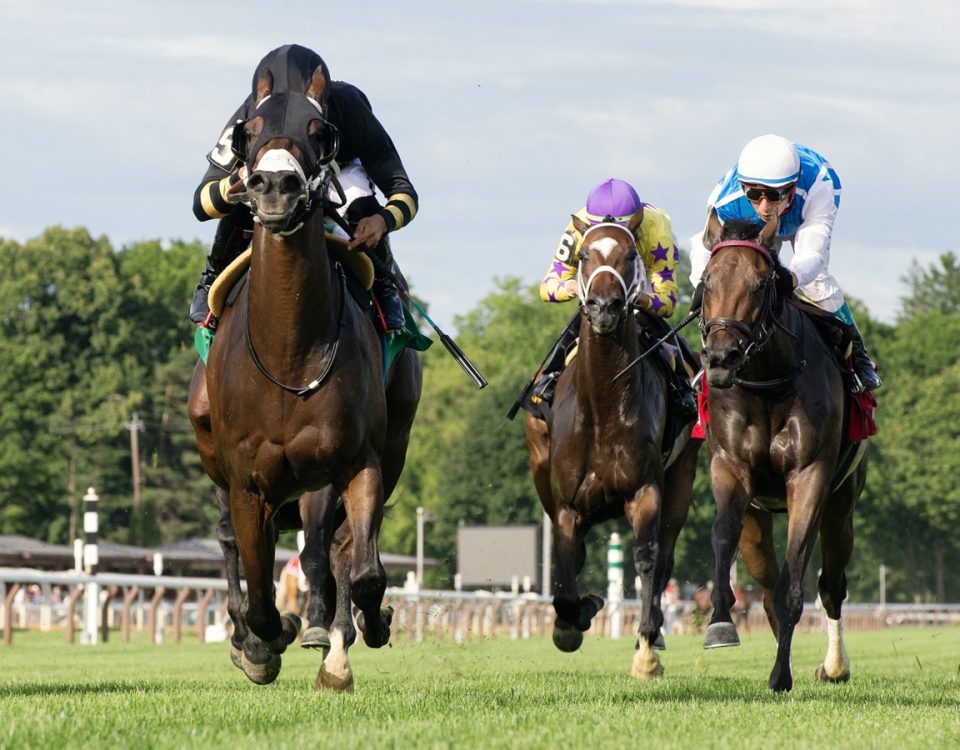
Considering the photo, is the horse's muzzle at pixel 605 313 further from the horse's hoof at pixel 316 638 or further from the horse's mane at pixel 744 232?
the horse's hoof at pixel 316 638

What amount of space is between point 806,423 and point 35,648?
11729 millimetres

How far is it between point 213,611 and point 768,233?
31.6m

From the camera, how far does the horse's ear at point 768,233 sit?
9.40 m

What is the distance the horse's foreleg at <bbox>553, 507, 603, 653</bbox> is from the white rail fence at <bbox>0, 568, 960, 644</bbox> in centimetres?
72

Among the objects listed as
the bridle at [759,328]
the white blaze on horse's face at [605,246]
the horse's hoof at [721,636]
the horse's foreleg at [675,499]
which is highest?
the white blaze on horse's face at [605,246]

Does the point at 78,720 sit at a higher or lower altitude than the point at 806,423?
lower

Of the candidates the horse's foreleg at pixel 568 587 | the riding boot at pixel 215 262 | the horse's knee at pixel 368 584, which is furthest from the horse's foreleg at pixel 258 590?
the horse's foreleg at pixel 568 587

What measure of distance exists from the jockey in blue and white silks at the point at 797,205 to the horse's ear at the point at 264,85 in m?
2.76

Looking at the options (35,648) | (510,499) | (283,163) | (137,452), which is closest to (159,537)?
(137,452)

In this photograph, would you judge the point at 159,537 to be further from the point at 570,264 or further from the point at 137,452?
the point at 570,264

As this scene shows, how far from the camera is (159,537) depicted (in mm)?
68312

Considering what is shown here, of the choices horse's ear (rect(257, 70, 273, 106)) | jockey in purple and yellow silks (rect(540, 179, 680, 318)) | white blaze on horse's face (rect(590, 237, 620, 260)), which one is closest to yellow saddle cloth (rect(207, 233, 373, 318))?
horse's ear (rect(257, 70, 273, 106))

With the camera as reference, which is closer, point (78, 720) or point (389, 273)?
point (78, 720)

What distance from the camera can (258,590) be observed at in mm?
8305
